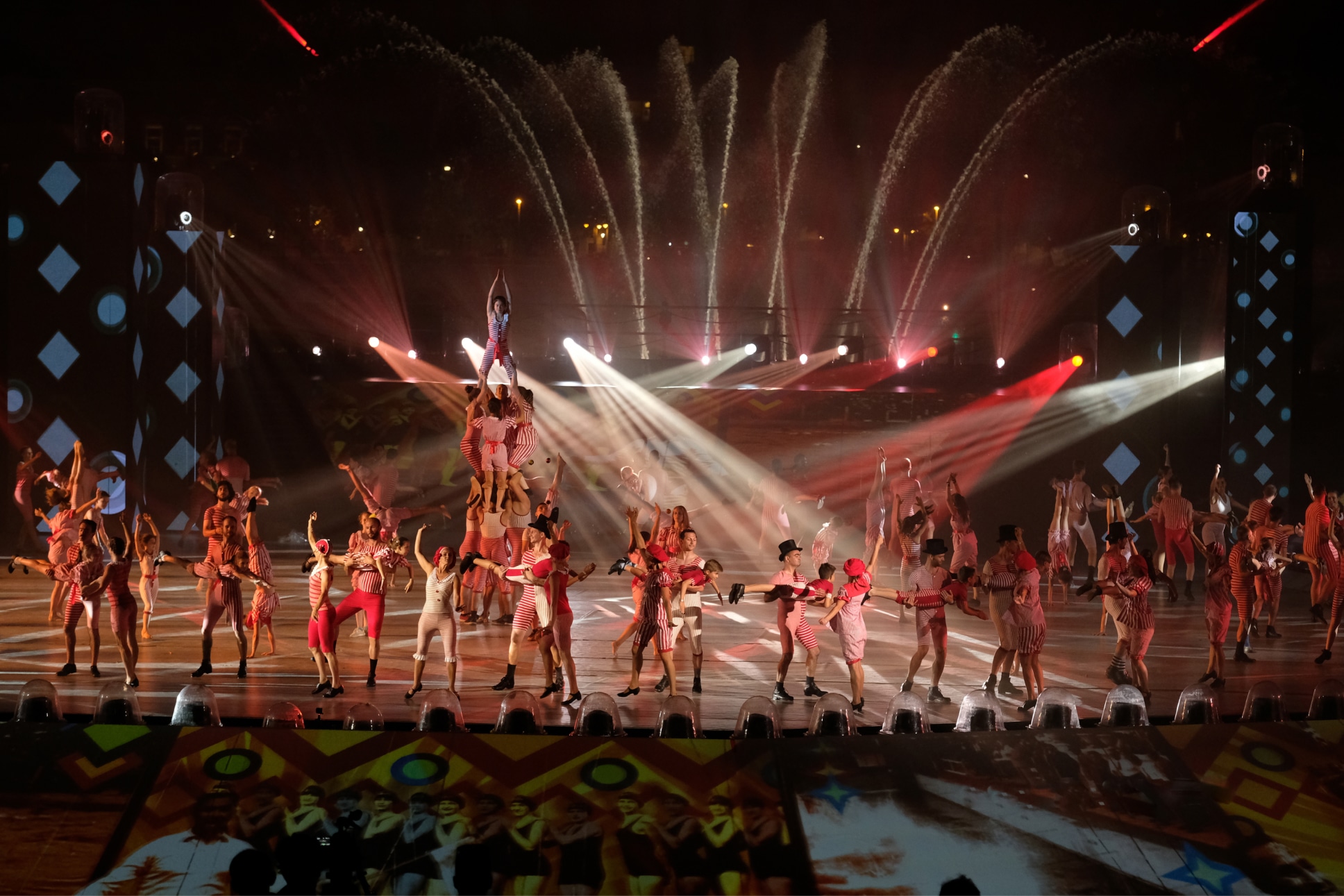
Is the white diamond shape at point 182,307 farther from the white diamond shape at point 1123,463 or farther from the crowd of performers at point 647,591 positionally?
the white diamond shape at point 1123,463

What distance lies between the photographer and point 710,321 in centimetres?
2295

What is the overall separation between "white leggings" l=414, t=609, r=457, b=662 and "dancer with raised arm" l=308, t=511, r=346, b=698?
25.9 inches

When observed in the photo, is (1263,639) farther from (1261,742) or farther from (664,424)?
(664,424)

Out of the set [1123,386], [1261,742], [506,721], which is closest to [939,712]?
[1261,742]

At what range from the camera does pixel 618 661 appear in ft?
35.1

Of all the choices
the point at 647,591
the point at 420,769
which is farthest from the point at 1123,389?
the point at 420,769

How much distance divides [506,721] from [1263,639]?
9399 mm

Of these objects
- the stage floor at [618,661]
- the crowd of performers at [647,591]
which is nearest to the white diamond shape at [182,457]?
the stage floor at [618,661]

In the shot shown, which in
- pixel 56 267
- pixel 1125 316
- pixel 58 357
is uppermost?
pixel 56 267

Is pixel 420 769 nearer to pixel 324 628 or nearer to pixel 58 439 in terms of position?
pixel 324 628

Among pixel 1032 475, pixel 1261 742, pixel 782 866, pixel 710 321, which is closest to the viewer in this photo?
pixel 782 866

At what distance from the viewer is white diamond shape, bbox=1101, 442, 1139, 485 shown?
19.5 m

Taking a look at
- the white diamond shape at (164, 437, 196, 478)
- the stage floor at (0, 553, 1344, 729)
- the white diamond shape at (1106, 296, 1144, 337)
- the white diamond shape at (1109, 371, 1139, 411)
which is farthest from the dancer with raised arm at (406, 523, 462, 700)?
the white diamond shape at (1106, 296, 1144, 337)

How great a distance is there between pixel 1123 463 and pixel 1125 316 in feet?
8.03
